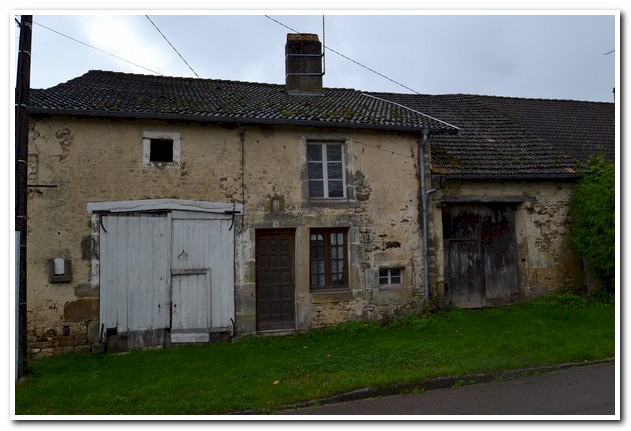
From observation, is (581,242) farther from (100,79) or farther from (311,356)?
(100,79)

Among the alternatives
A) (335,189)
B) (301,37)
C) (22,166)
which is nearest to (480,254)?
(335,189)

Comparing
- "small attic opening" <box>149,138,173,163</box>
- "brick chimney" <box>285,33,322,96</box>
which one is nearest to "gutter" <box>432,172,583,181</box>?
"brick chimney" <box>285,33,322,96</box>

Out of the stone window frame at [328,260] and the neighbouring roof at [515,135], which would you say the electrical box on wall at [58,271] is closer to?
the stone window frame at [328,260]

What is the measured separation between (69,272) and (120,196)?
1.63 m

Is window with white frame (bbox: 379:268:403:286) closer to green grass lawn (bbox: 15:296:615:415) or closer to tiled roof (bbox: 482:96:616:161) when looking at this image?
green grass lawn (bbox: 15:296:615:415)

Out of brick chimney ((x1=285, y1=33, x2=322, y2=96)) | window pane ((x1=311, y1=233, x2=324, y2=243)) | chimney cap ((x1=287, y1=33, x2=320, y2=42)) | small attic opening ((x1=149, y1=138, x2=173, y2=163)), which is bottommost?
window pane ((x1=311, y1=233, x2=324, y2=243))

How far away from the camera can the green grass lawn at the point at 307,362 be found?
5934 mm

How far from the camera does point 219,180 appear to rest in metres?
9.50

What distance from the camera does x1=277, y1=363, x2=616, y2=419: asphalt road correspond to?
5.34m

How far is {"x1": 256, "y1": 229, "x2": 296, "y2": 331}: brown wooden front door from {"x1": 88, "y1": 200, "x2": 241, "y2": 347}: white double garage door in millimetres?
618

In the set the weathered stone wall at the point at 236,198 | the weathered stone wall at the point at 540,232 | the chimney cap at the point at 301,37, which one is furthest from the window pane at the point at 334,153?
the chimney cap at the point at 301,37

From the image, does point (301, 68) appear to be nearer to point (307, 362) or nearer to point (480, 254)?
point (480, 254)

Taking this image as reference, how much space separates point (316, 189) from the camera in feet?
33.3

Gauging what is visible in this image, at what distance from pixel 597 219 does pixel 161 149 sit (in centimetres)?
939
